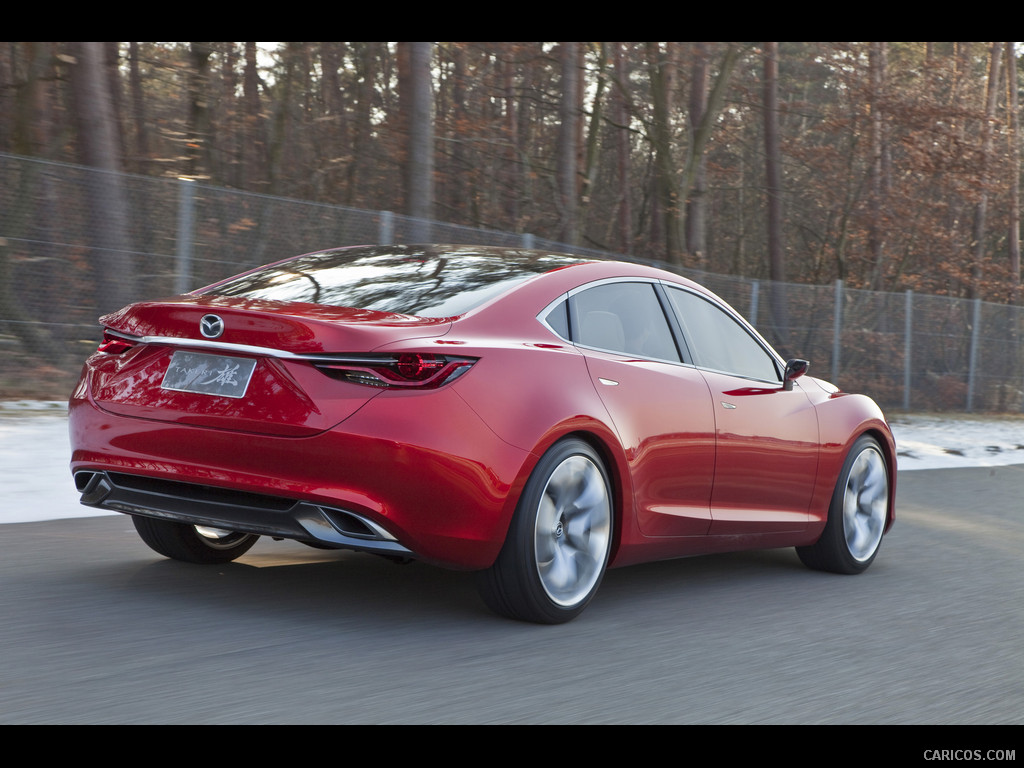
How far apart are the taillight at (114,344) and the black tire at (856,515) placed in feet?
12.5

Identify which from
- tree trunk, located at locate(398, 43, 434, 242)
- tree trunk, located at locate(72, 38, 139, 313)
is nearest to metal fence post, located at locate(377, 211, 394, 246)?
tree trunk, located at locate(72, 38, 139, 313)

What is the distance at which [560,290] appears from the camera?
5387mm

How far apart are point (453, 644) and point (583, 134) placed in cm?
2509

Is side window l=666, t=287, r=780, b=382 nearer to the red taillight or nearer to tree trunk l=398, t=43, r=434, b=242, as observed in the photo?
the red taillight

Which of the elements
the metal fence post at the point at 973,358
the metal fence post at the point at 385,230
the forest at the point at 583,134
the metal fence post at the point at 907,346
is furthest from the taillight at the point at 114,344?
the metal fence post at the point at 973,358

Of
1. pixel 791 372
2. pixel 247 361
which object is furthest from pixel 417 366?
pixel 791 372

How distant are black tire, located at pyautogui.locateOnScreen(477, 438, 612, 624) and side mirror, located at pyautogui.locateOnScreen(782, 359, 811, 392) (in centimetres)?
176

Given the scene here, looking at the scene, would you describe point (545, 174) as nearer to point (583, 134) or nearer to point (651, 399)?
point (583, 134)

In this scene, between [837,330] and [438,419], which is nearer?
[438,419]

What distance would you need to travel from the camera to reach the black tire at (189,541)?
227 inches

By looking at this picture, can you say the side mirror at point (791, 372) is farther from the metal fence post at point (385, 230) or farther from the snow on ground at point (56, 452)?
the metal fence post at point (385, 230)

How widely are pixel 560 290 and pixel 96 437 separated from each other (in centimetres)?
192

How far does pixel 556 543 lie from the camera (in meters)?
5.07
